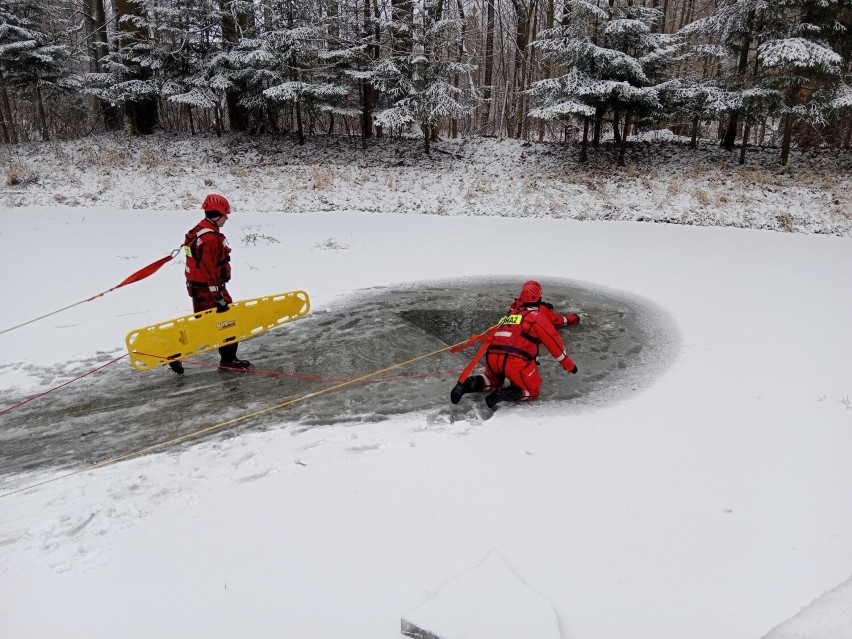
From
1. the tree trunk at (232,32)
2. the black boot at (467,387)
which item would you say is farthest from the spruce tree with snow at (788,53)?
the tree trunk at (232,32)

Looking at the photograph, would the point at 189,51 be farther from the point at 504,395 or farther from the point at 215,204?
the point at 504,395

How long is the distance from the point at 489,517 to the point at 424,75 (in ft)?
51.4

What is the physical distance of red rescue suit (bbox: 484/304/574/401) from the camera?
515 centimetres

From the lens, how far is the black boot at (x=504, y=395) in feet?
16.5

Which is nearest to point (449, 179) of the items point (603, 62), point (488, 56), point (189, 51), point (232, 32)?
point (603, 62)

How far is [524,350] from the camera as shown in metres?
5.15

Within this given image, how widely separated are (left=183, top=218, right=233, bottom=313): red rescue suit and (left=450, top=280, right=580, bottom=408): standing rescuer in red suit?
3.06 meters

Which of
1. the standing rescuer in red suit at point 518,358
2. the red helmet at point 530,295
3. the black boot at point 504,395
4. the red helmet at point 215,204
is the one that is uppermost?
the red helmet at point 215,204

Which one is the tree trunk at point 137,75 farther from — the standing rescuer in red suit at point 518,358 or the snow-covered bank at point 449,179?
the standing rescuer in red suit at point 518,358

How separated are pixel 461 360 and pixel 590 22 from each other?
45.0 ft

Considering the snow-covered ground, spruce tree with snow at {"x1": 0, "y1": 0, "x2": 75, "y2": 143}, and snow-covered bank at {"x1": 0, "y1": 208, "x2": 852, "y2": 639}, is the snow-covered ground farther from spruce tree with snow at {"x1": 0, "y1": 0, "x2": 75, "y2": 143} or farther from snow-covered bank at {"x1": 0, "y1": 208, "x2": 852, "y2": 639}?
spruce tree with snow at {"x1": 0, "y1": 0, "x2": 75, "y2": 143}

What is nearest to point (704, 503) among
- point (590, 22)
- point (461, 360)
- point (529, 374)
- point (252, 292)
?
point (529, 374)

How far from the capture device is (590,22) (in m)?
15.1

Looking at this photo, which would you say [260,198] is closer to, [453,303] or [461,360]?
[453,303]
